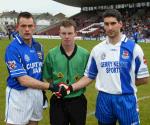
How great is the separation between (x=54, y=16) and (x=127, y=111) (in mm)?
126053

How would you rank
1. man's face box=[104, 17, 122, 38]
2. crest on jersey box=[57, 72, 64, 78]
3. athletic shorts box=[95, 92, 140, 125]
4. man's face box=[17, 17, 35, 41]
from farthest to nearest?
1. crest on jersey box=[57, 72, 64, 78]
2. man's face box=[17, 17, 35, 41]
3. athletic shorts box=[95, 92, 140, 125]
4. man's face box=[104, 17, 122, 38]

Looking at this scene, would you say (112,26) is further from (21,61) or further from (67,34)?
(21,61)

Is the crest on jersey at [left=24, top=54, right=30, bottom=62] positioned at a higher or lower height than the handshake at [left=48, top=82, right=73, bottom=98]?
higher

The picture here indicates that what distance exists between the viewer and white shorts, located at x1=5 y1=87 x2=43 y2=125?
5.64 meters

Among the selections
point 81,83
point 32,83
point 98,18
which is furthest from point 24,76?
point 98,18

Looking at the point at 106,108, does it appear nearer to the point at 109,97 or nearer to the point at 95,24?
the point at 109,97

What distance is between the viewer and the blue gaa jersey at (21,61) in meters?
5.50

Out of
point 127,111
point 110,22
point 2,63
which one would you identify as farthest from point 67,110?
point 2,63

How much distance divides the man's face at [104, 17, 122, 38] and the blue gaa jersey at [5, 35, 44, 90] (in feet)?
3.23

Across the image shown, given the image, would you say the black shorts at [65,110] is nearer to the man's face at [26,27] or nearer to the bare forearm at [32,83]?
the bare forearm at [32,83]

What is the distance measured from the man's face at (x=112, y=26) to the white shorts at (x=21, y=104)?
1204mm

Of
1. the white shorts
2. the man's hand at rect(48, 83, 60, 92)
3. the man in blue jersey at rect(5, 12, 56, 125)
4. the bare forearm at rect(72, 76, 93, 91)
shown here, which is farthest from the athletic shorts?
the white shorts

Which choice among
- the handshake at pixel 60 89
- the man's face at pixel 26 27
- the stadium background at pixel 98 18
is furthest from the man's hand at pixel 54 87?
the stadium background at pixel 98 18

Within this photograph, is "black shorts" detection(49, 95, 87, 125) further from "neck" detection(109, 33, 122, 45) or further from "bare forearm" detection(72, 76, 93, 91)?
"neck" detection(109, 33, 122, 45)
